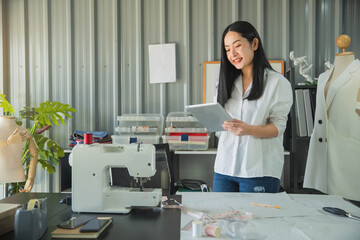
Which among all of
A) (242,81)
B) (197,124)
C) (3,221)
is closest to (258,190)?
(242,81)

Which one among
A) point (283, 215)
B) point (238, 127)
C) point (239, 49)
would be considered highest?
point (239, 49)

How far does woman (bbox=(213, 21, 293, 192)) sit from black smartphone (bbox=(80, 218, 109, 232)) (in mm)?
771

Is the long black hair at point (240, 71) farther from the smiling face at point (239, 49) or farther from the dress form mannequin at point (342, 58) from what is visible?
the dress form mannequin at point (342, 58)

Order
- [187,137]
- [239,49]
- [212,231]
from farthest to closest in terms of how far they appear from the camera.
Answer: [187,137] → [239,49] → [212,231]

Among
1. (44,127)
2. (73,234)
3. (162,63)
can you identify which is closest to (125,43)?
(162,63)

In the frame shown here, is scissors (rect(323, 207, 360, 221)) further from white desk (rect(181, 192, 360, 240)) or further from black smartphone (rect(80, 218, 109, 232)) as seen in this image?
black smartphone (rect(80, 218, 109, 232))

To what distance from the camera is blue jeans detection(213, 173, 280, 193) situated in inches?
60.8

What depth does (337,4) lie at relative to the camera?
9.70 feet

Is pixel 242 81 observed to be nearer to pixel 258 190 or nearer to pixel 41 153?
pixel 258 190

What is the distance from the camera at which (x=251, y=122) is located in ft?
5.30

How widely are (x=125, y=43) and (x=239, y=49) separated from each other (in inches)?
73.4

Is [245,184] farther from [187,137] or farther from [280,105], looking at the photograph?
[187,137]

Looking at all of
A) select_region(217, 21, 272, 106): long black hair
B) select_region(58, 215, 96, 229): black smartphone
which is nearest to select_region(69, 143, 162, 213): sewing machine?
select_region(58, 215, 96, 229): black smartphone

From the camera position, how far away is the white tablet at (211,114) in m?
1.48
